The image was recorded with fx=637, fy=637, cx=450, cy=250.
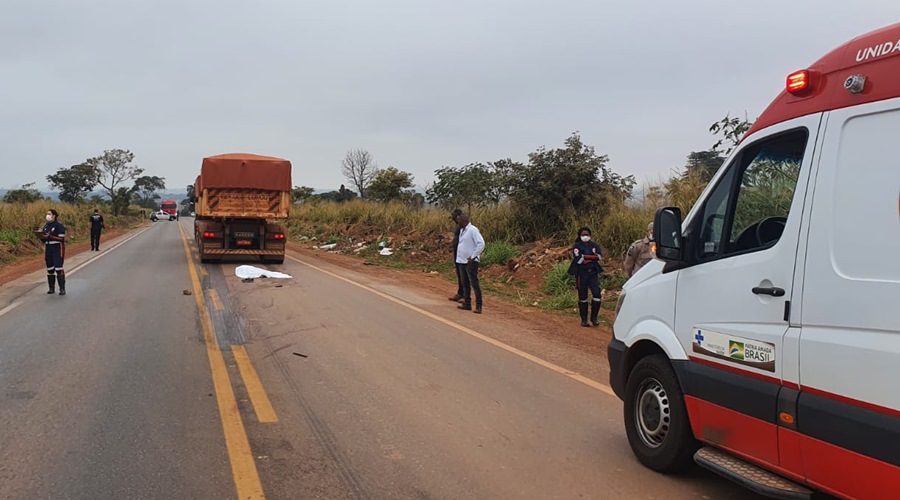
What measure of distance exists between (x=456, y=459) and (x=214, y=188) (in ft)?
56.9

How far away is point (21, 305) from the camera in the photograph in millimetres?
11266

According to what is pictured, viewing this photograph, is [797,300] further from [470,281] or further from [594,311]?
[470,281]

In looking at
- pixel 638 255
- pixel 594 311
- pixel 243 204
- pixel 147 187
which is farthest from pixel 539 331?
pixel 147 187

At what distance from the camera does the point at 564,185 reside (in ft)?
59.3

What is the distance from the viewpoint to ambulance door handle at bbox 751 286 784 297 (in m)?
3.21

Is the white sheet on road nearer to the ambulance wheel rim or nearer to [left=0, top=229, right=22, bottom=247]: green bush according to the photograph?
the ambulance wheel rim

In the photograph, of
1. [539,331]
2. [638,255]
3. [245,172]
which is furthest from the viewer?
[245,172]

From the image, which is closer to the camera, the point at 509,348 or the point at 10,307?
the point at 509,348

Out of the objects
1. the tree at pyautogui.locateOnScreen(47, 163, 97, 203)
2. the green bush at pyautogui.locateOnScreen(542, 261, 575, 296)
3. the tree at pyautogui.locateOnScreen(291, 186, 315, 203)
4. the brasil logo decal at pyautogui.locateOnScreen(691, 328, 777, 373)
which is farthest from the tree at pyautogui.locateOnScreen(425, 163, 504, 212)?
the tree at pyautogui.locateOnScreen(47, 163, 97, 203)

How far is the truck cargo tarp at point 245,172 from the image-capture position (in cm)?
1970

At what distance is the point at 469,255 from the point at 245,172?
10.8 m

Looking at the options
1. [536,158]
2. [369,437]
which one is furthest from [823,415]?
[536,158]

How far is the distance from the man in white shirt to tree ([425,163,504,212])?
849 centimetres

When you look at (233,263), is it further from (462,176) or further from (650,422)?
(650,422)
